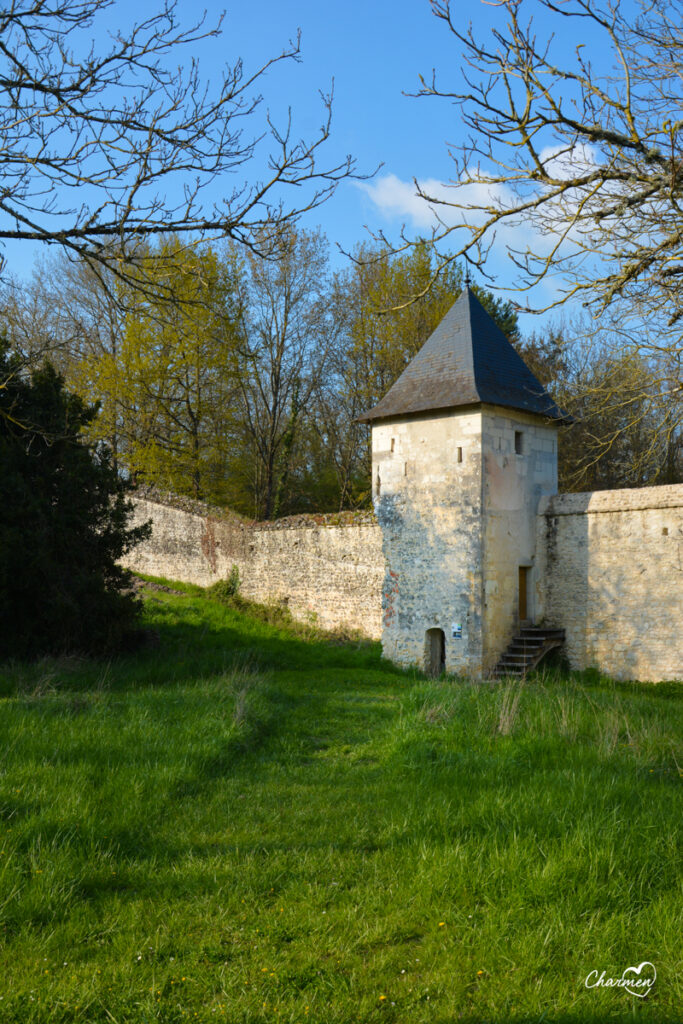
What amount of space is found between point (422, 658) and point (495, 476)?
360 cm

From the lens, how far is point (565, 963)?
3363 mm

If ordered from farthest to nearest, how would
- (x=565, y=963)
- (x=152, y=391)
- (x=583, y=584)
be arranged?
1. (x=152, y=391)
2. (x=583, y=584)
3. (x=565, y=963)

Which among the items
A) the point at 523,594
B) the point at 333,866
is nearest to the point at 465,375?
the point at 523,594

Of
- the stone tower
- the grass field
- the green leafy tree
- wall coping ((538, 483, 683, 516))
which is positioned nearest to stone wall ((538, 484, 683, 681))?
wall coping ((538, 483, 683, 516))

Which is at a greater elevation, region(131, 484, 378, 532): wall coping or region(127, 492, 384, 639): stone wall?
region(131, 484, 378, 532): wall coping

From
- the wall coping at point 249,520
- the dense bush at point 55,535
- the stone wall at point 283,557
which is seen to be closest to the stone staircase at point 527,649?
the stone wall at point 283,557

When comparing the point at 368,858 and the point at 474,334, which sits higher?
the point at 474,334

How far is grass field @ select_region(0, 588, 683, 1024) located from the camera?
3.16 m

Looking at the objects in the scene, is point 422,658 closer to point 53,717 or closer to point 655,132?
point 53,717

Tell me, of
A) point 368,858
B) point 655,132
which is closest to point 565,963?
point 368,858

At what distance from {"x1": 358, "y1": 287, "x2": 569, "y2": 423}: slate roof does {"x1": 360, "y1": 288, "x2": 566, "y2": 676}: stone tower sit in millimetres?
27

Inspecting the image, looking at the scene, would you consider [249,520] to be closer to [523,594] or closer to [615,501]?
[523,594]

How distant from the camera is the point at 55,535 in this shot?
1102 cm

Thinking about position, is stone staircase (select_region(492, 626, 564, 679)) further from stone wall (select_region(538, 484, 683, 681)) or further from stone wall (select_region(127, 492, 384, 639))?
stone wall (select_region(127, 492, 384, 639))
